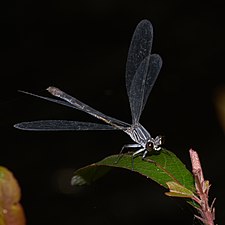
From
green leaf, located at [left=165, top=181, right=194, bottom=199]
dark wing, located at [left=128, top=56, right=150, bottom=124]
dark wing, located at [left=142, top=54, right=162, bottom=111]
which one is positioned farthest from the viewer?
dark wing, located at [left=142, top=54, right=162, bottom=111]

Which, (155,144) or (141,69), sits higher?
(141,69)

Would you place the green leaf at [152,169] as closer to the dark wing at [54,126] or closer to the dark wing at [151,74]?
the dark wing at [54,126]

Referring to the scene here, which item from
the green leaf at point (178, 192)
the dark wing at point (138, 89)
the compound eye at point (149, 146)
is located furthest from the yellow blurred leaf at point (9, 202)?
the dark wing at point (138, 89)

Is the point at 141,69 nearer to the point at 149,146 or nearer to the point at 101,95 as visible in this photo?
the point at 149,146

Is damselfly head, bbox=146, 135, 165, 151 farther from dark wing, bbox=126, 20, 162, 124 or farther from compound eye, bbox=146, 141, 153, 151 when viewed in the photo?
dark wing, bbox=126, 20, 162, 124

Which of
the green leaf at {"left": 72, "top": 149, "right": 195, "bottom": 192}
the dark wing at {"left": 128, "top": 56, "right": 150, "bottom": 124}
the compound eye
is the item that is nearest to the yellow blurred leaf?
the green leaf at {"left": 72, "top": 149, "right": 195, "bottom": 192}

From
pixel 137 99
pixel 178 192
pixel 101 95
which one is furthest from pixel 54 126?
pixel 101 95
